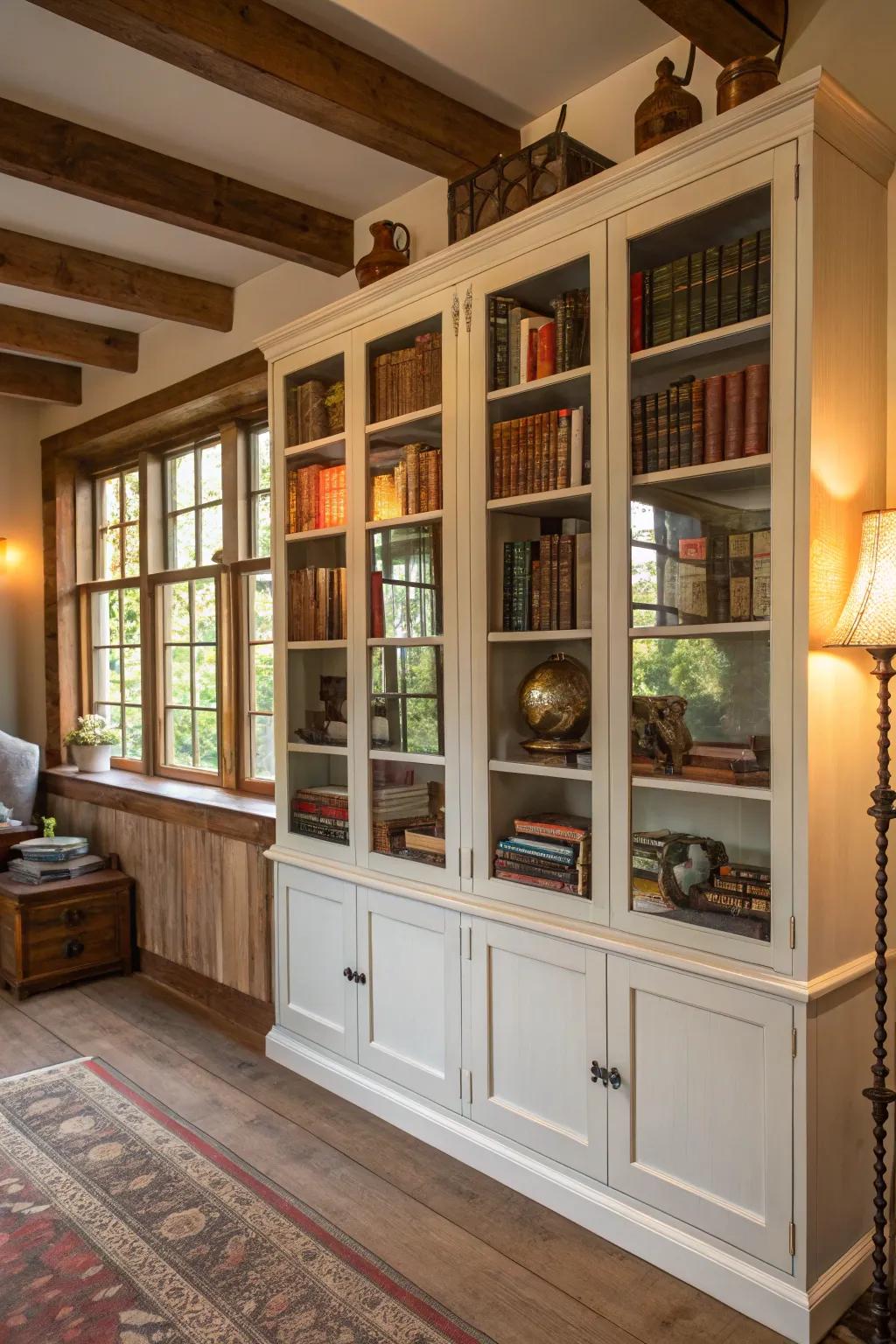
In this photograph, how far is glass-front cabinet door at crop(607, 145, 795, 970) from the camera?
79.5 inches

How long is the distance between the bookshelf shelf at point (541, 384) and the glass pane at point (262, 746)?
212 cm

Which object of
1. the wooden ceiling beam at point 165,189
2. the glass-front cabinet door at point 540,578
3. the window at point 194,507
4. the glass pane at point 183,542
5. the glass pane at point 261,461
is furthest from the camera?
the glass pane at point 183,542

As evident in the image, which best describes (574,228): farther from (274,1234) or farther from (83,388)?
(83,388)

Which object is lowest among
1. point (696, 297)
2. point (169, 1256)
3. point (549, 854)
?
point (169, 1256)

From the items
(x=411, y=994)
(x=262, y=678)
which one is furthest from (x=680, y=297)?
(x=262, y=678)

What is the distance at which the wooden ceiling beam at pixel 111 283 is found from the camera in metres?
3.75

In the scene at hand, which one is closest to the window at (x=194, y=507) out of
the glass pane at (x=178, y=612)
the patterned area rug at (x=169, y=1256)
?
the glass pane at (x=178, y=612)

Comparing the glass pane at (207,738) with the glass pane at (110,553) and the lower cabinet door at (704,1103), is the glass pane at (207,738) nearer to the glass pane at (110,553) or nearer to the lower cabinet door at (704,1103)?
the glass pane at (110,553)

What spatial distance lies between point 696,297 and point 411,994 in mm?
2057

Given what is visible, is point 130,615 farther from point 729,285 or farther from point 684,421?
point 729,285

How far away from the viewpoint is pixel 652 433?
225cm

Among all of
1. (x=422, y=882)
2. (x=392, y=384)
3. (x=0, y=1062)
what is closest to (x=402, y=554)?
(x=392, y=384)

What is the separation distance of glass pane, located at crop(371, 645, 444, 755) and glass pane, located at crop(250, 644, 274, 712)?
53.9 inches

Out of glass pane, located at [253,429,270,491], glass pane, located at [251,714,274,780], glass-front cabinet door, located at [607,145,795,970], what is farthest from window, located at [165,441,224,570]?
glass-front cabinet door, located at [607,145,795,970]
